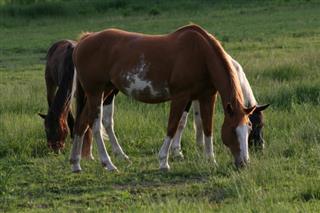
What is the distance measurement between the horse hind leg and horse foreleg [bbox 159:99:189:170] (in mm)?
883

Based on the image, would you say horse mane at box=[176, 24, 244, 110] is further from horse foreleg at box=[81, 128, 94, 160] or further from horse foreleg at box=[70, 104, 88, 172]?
horse foreleg at box=[81, 128, 94, 160]

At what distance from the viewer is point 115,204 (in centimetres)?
672

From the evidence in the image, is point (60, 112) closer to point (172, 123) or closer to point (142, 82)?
point (142, 82)

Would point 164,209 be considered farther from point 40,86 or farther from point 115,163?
point 40,86

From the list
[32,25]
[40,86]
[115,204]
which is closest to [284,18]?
[32,25]

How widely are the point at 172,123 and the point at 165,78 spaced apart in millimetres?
502

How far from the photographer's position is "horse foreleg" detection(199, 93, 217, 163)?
8.28 m

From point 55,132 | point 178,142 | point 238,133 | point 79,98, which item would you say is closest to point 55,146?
point 55,132

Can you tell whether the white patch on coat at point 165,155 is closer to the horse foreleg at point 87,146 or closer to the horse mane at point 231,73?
the horse mane at point 231,73

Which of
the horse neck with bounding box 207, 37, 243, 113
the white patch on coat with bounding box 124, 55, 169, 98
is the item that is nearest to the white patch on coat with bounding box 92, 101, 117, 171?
the white patch on coat with bounding box 124, 55, 169, 98

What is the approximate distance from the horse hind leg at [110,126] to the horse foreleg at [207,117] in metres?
1.10

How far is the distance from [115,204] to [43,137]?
3.54 meters

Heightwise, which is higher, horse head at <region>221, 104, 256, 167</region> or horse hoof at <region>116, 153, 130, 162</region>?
horse head at <region>221, 104, 256, 167</region>

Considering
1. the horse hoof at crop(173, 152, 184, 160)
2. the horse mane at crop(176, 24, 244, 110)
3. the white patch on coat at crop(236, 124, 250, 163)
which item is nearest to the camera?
the white patch on coat at crop(236, 124, 250, 163)
